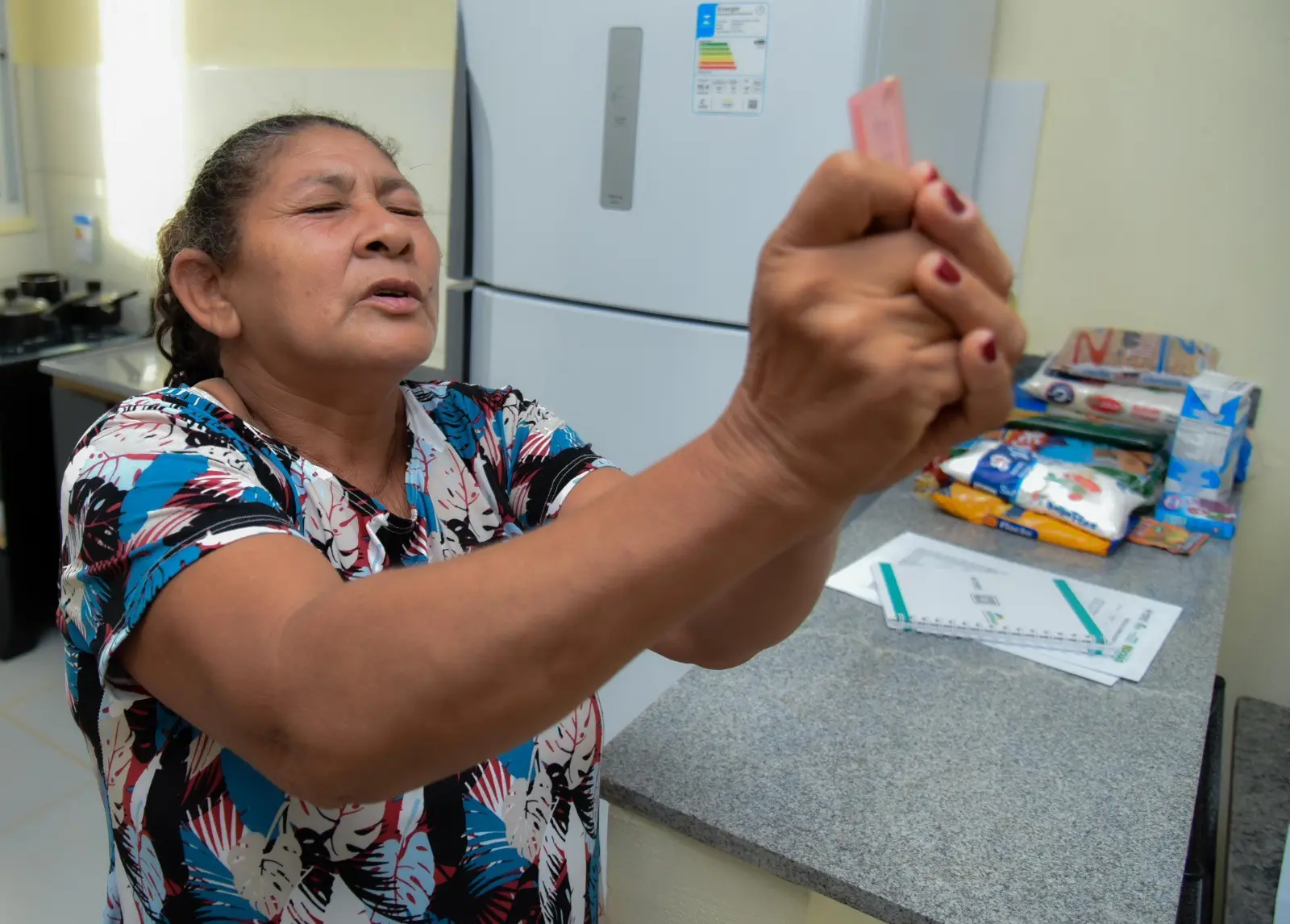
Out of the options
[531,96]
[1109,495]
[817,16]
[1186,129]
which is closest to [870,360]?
[817,16]

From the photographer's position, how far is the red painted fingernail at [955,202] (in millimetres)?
458

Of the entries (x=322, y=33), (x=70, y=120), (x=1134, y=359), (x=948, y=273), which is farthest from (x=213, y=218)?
(x=70, y=120)

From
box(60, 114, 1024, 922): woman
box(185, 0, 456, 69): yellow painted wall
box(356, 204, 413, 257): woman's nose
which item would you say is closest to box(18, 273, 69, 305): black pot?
box(185, 0, 456, 69): yellow painted wall

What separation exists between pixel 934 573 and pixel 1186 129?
98 cm

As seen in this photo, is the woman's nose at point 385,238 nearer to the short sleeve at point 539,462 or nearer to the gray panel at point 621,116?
the short sleeve at point 539,462

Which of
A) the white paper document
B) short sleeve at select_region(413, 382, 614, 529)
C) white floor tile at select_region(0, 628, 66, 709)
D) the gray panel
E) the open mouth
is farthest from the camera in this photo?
white floor tile at select_region(0, 628, 66, 709)

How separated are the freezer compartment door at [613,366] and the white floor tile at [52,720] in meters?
1.33

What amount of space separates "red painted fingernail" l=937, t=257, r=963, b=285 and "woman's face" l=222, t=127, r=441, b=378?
494 millimetres

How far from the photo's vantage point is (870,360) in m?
0.43

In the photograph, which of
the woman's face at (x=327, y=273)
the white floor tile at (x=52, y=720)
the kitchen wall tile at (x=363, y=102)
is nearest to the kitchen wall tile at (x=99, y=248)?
the kitchen wall tile at (x=363, y=102)

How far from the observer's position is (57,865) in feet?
6.25

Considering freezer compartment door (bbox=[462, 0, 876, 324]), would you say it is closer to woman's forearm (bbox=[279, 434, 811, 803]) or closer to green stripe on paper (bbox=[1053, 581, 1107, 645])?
green stripe on paper (bbox=[1053, 581, 1107, 645])

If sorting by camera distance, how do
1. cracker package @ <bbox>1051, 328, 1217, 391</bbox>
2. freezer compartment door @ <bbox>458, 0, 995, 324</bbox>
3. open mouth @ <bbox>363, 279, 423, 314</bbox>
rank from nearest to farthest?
open mouth @ <bbox>363, 279, 423, 314</bbox> < freezer compartment door @ <bbox>458, 0, 995, 324</bbox> < cracker package @ <bbox>1051, 328, 1217, 391</bbox>

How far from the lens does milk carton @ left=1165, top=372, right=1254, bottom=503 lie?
1.52m
